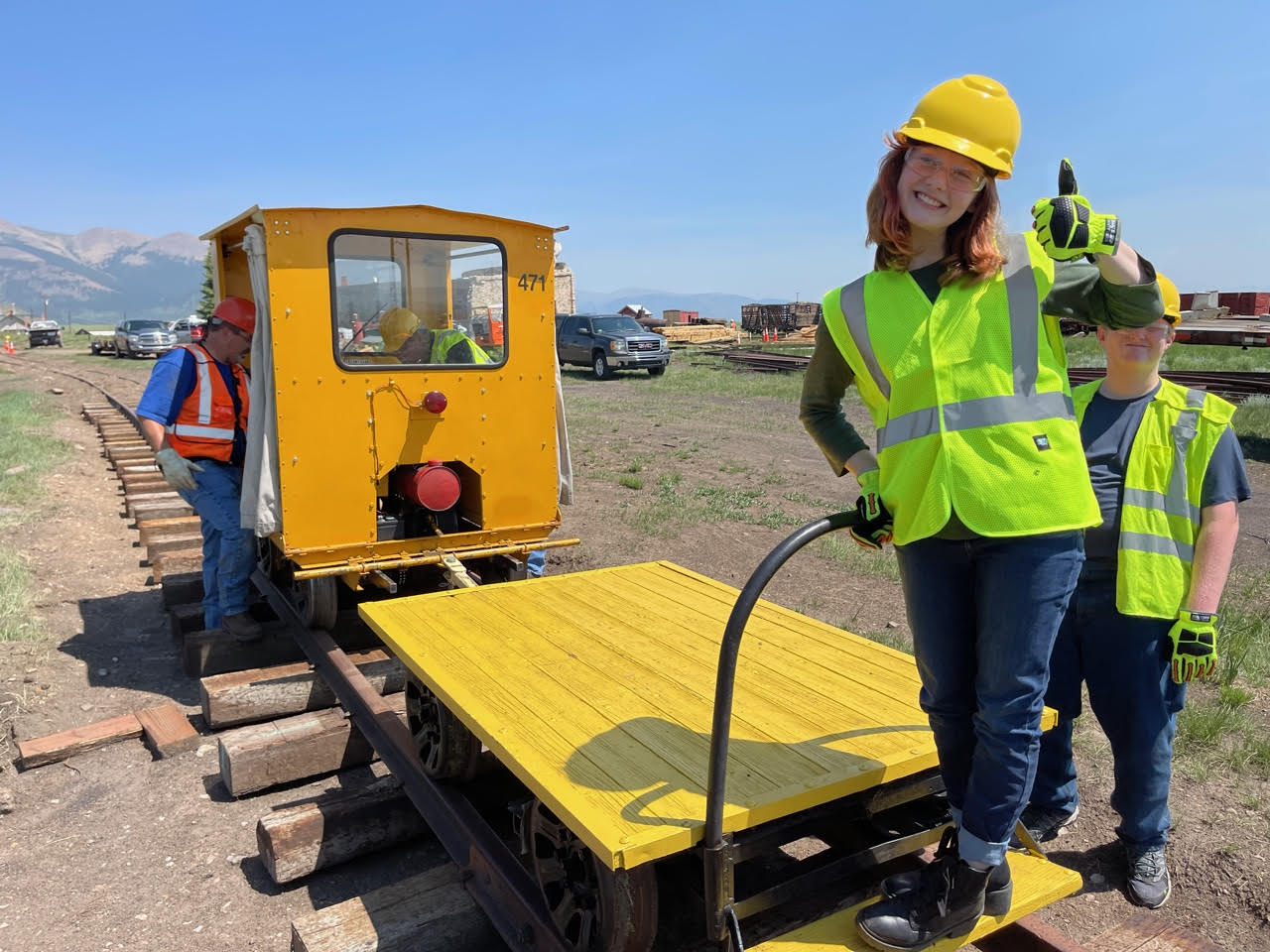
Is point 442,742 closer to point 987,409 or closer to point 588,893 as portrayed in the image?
point 588,893

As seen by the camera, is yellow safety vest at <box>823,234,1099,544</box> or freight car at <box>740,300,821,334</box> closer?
yellow safety vest at <box>823,234,1099,544</box>

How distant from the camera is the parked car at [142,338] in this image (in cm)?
3962

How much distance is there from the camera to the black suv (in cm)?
2659

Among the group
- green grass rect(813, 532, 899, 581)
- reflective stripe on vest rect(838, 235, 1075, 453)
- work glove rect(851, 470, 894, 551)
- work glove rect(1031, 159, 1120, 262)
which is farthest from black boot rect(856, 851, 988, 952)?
green grass rect(813, 532, 899, 581)

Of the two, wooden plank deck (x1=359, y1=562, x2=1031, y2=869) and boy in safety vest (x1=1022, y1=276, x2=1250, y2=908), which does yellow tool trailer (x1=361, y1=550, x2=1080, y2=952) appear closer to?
wooden plank deck (x1=359, y1=562, x2=1031, y2=869)

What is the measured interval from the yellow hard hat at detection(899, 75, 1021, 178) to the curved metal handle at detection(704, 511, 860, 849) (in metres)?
0.86

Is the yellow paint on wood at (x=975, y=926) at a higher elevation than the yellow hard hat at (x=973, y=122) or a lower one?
lower

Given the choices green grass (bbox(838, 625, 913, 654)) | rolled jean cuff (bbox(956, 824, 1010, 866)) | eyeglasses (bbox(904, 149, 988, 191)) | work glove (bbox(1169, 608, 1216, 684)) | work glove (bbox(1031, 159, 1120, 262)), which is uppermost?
eyeglasses (bbox(904, 149, 988, 191))

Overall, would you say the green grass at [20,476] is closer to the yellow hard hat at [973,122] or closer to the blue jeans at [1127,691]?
the blue jeans at [1127,691]

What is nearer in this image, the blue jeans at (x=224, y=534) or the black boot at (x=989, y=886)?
the black boot at (x=989, y=886)

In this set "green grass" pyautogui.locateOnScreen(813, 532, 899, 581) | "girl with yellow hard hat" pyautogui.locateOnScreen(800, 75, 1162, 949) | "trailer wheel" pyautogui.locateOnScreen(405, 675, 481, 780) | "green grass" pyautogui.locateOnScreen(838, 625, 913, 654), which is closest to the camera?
"girl with yellow hard hat" pyautogui.locateOnScreen(800, 75, 1162, 949)

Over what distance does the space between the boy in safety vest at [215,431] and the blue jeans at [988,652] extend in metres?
4.36

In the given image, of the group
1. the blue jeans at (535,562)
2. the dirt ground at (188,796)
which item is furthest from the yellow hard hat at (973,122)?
the blue jeans at (535,562)

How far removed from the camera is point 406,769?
393cm
